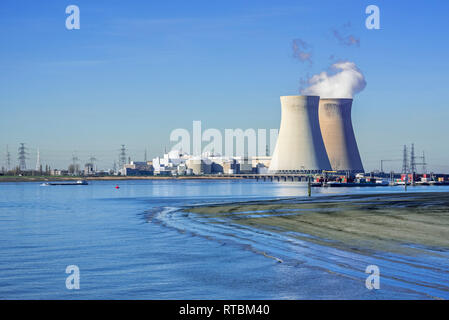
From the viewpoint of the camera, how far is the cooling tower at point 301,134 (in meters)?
114

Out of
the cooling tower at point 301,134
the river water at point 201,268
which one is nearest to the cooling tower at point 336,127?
the cooling tower at point 301,134

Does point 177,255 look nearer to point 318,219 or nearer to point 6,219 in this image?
point 318,219

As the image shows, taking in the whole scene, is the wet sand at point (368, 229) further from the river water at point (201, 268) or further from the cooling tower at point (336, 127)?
the cooling tower at point (336, 127)

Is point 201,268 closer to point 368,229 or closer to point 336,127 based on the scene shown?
point 368,229

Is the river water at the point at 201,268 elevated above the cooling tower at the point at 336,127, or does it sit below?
below

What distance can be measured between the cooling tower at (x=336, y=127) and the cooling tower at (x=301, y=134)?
9060 millimetres

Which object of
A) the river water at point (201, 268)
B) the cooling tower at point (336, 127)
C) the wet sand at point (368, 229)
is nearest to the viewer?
the river water at point (201, 268)

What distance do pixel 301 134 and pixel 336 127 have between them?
16.9 metres

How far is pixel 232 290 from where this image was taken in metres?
11.9

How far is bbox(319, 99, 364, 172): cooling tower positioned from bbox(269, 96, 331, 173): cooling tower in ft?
29.7

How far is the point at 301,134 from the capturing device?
115 metres

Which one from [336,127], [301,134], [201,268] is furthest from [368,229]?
[336,127]

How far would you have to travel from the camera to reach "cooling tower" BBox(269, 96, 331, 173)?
373 ft
